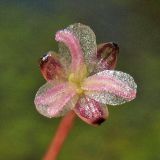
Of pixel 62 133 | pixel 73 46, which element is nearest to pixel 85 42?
pixel 73 46

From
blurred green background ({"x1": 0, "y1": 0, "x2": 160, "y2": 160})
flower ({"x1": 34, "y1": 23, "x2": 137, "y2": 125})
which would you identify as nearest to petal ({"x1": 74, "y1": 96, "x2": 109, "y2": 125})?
flower ({"x1": 34, "y1": 23, "x2": 137, "y2": 125})

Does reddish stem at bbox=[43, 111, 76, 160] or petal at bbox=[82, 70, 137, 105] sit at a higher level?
petal at bbox=[82, 70, 137, 105]

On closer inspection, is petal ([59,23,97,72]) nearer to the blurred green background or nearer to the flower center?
the flower center

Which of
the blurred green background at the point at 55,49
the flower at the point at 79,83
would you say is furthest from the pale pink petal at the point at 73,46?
the blurred green background at the point at 55,49

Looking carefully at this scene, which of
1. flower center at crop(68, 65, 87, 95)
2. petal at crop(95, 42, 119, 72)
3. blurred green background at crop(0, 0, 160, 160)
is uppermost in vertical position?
petal at crop(95, 42, 119, 72)

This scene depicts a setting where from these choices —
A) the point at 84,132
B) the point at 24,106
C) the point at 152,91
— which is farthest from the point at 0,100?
the point at 152,91

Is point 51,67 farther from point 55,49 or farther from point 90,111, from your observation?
point 55,49

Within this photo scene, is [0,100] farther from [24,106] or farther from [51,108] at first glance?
[51,108]
